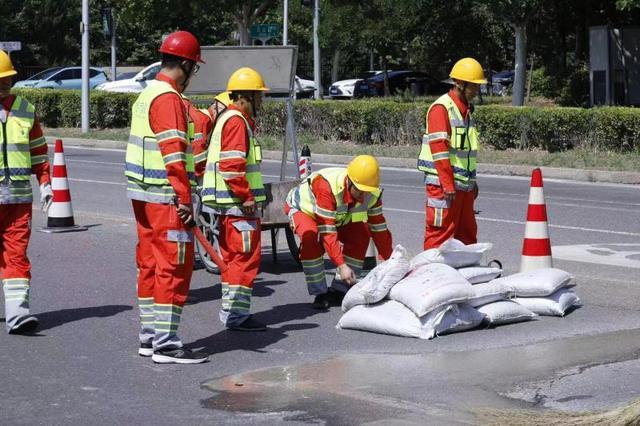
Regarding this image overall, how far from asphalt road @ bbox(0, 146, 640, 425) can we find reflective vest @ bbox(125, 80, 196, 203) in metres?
1.01

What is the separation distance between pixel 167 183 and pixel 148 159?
0.60 ft

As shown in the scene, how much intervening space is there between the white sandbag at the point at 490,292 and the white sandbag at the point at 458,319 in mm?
89

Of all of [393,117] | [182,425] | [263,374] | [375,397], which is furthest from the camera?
[393,117]

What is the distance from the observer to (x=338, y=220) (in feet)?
28.9

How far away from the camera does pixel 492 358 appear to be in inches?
290

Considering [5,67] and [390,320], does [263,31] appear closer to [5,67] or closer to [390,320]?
[5,67]

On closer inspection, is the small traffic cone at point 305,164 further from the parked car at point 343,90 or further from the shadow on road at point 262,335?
the parked car at point 343,90

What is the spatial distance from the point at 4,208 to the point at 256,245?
1.68 metres

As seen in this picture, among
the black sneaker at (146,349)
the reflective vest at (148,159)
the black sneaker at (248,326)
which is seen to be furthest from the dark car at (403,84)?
the reflective vest at (148,159)

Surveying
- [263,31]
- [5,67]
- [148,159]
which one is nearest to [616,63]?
[263,31]

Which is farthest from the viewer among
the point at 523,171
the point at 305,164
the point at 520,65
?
the point at 520,65

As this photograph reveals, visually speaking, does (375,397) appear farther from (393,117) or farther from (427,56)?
(427,56)

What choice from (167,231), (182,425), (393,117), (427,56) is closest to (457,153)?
(167,231)

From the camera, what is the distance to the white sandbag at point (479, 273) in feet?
28.2
